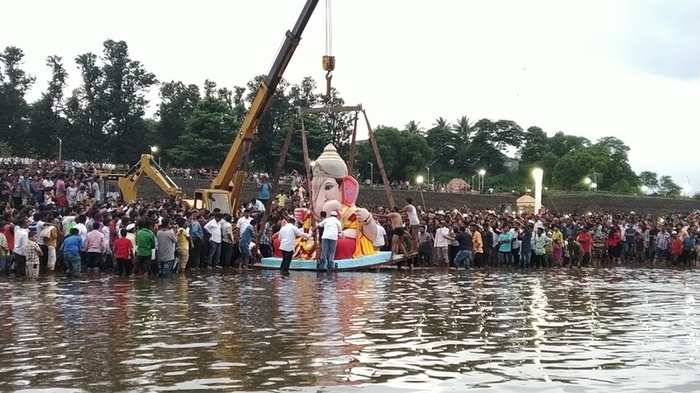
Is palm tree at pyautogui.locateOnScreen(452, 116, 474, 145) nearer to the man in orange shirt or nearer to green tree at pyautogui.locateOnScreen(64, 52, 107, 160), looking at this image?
green tree at pyautogui.locateOnScreen(64, 52, 107, 160)

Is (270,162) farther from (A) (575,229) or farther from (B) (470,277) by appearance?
(B) (470,277)

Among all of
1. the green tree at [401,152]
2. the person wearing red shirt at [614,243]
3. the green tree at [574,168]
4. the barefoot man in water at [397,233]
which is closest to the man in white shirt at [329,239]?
the barefoot man in water at [397,233]

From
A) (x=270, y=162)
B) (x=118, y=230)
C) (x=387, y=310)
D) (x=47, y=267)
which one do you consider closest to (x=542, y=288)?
(x=387, y=310)

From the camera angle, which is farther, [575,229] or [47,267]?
[575,229]

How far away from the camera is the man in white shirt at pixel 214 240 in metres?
23.5

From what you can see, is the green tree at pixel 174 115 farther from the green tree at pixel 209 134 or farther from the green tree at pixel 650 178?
the green tree at pixel 650 178

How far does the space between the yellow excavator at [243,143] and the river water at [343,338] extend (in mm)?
13669

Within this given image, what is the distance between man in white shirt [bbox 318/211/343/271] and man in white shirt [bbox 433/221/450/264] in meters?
4.77

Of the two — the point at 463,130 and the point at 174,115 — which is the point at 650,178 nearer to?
the point at 463,130

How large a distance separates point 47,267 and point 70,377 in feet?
45.0

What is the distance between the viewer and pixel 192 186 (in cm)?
5716

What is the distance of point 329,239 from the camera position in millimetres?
22672

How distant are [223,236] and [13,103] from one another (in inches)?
2603

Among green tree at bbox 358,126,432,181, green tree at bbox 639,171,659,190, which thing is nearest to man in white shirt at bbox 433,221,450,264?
green tree at bbox 358,126,432,181
